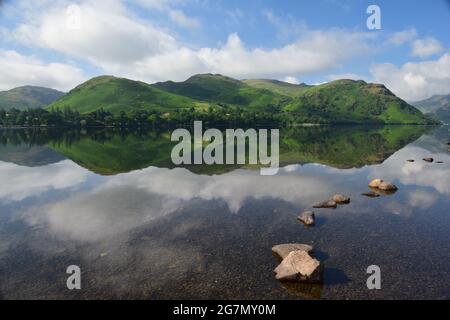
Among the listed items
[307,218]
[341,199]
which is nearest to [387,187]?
[341,199]

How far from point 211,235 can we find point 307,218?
33.5 feet

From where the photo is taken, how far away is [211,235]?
29.7 m

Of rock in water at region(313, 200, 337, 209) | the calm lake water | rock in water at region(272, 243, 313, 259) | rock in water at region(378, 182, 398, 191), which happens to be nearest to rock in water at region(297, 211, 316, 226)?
the calm lake water

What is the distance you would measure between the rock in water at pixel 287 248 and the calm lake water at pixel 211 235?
3.14 feet

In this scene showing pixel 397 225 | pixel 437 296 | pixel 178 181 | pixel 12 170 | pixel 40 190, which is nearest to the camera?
pixel 437 296

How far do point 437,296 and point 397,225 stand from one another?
1325 cm

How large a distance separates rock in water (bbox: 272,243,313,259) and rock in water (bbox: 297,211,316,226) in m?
6.22

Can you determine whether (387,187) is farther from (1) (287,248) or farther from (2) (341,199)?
(1) (287,248)

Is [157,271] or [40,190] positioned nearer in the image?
[157,271]

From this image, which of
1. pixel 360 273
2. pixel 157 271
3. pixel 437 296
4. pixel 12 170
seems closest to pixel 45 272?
pixel 157 271

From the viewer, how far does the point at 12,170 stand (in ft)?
219

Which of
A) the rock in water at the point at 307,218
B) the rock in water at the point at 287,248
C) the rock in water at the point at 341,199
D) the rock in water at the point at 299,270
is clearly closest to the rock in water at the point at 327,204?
the rock in water at the point at 341,199
